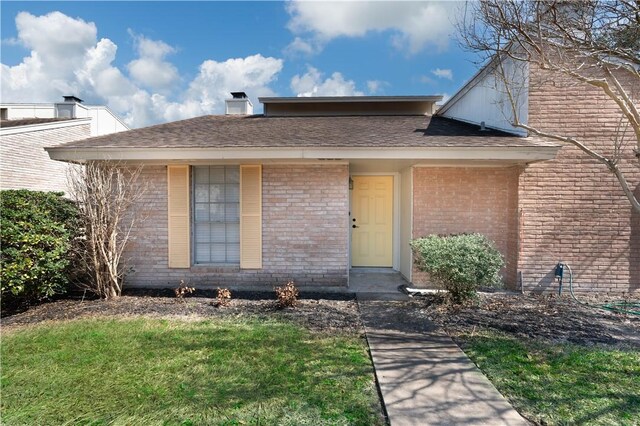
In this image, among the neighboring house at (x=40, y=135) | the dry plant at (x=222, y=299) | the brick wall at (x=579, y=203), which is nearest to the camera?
the dry plant at (x=222, y=299)

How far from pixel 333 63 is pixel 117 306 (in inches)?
381

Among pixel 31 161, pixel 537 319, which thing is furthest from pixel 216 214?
pixel 31 161

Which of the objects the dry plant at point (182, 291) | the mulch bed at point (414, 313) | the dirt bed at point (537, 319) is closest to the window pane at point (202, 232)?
the dry plant at point (182, 291)

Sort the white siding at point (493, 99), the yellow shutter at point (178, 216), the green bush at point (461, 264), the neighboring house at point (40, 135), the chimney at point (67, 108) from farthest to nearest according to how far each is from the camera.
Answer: the chimney at point (67, 108) < the neighboring house at point (40, 135) < the yellow shutter at point (178, 216) < the white siding at point (493, 99) < the green bush at point (461, 264)

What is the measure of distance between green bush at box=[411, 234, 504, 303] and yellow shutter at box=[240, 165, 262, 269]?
10.7 feet

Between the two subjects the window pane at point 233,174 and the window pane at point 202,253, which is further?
the window pane at point 202,253

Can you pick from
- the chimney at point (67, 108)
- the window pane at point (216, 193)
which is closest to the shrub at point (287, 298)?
the window pane at point (216, 193)

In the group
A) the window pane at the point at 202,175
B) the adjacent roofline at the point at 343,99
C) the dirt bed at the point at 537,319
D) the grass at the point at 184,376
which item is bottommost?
the dirt bed at the point at 537,319

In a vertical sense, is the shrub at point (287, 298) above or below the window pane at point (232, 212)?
below

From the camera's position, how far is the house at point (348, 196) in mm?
6285

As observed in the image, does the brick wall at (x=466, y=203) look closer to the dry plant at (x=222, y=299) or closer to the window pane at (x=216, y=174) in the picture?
the dry plant at (x=222, y=299)

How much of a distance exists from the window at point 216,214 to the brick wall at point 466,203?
3.81 meters

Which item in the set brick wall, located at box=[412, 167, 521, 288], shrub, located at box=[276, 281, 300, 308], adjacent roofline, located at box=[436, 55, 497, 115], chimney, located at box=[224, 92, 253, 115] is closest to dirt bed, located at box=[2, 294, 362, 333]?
shrub, located at box=[276, 281, 300, 308]

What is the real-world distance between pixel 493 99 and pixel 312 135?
4127 mm
